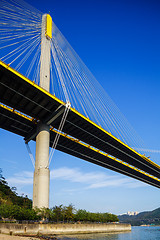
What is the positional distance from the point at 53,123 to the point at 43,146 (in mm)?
5423

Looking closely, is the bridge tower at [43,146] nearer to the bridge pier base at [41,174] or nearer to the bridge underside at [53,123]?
the bridge pier base at [41,174]

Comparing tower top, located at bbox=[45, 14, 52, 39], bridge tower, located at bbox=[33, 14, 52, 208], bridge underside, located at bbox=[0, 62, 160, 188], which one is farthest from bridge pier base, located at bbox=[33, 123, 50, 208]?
tower top, located at bbox=[45, 14, 52, 39]

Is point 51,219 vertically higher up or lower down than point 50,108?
lower down

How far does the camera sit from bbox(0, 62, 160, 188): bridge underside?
31623 millimetres

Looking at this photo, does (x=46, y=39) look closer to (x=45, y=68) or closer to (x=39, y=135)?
(x=45, y=68)

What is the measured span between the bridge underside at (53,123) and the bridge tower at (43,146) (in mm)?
2686

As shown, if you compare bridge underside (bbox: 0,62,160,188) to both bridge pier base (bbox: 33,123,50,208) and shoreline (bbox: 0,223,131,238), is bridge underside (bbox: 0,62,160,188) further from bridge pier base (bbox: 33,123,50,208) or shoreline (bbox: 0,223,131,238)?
shoreline (bbox: 0,223,131,238)

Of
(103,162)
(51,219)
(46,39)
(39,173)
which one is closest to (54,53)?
(46,39)

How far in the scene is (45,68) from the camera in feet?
119

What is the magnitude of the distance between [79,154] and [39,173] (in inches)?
922

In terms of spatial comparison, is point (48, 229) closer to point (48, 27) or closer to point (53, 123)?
point (53, 123)

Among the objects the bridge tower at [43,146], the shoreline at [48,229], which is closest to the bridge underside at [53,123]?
the bridge tower at [43,146]

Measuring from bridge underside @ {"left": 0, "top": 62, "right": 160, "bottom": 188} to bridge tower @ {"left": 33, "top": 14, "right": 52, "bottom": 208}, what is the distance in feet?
8.81

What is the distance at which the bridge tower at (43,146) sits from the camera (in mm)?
33406
